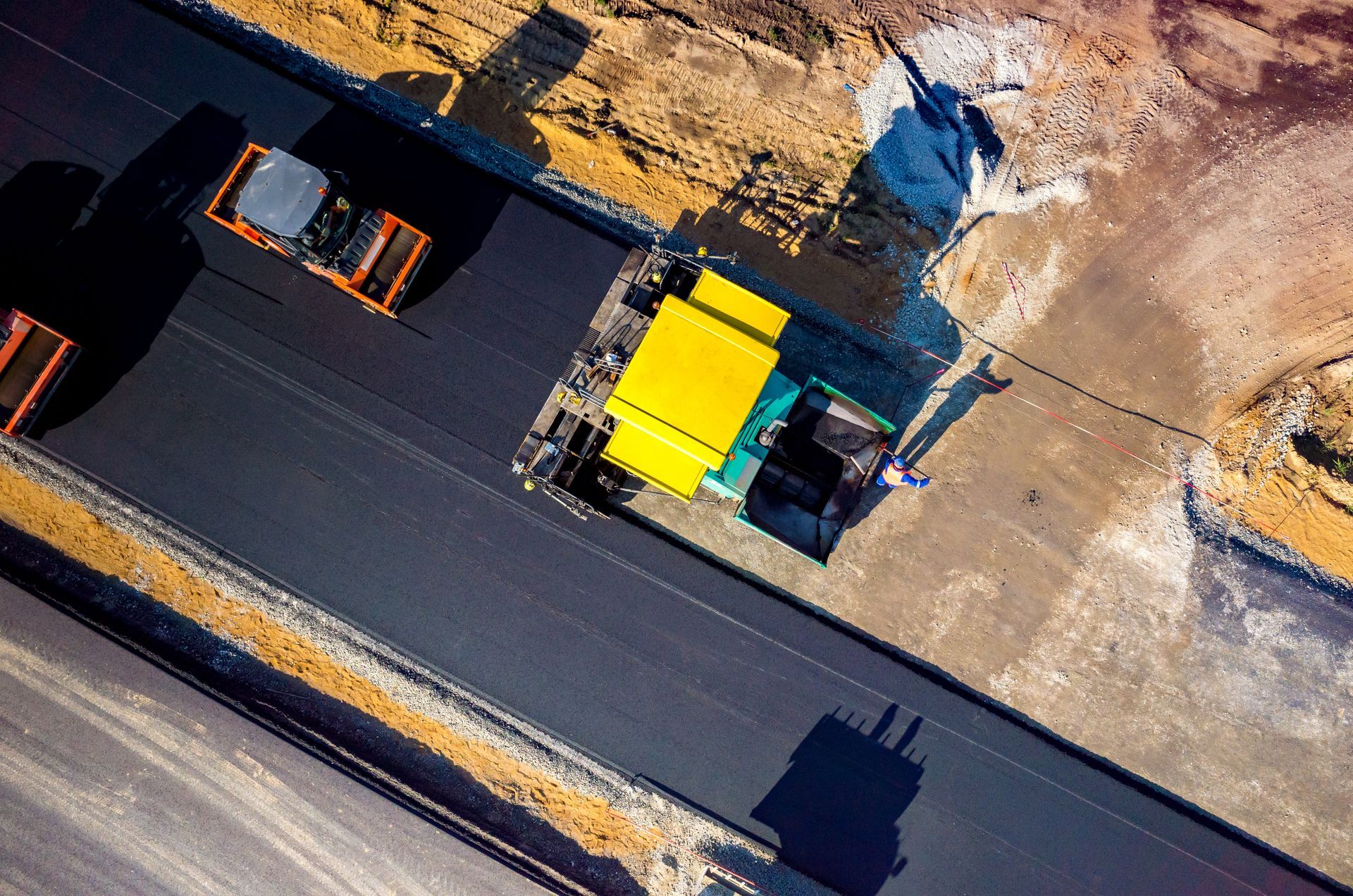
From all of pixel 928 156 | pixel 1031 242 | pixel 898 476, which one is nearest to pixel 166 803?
pixel 898 476

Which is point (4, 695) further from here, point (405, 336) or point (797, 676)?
point (797, 676)

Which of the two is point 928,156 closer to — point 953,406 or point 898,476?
point 953,406

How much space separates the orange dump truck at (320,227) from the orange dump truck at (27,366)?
12.2 ft

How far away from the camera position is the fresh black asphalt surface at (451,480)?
1097 centimetres

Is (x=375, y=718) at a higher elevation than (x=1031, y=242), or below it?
below

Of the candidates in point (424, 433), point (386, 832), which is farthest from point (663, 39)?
point (386, 832)

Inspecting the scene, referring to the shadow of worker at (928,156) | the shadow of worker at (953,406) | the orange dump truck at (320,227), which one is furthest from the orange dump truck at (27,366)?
the shadow of worker at (953,406)

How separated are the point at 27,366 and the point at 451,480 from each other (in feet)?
24.2

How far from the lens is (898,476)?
1083 centimetres

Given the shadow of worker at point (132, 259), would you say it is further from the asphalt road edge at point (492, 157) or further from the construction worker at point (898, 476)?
the construction worker at point (898, 476)

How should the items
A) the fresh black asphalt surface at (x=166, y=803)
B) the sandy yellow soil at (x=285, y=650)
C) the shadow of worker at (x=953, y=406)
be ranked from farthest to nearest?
the shadow of worker at (x=953, y=406)
the sandy yellow soil at (x=285, y=650)
the fresh black asphalt surface at (x=166, y=803)

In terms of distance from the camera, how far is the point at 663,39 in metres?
12.0

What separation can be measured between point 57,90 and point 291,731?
12482 millimetres

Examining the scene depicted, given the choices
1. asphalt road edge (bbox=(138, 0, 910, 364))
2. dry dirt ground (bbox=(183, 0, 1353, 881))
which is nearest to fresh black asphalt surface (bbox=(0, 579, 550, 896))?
dry dirt ground (bbox=(183, 0, 1353, 881))
